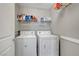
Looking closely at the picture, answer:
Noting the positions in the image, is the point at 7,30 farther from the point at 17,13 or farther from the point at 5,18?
the point at 17,13

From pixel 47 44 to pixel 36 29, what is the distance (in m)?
0.27

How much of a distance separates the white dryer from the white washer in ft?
0.25

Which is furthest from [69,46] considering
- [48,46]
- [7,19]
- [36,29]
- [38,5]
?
[7,19]

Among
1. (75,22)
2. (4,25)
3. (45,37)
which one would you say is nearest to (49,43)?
(45,37)

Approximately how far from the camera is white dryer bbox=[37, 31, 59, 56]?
1.43 metres

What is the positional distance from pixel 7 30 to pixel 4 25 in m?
0.09

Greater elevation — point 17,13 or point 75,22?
point 17,13

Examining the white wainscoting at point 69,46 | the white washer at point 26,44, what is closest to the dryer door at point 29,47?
the white washer at point 26,44

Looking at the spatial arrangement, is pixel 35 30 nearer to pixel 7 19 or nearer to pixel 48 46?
pixel 48 46

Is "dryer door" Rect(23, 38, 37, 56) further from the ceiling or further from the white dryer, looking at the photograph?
the ceiling

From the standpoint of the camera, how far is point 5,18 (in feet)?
4.58

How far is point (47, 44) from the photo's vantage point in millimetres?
1446

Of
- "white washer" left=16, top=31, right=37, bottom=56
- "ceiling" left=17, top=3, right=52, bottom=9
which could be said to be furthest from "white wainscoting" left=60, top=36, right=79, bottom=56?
"ceiling" left=17, top=3, right=52, bottom=9

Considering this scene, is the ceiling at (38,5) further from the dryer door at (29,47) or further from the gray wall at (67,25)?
the dryer door at (29,47)
